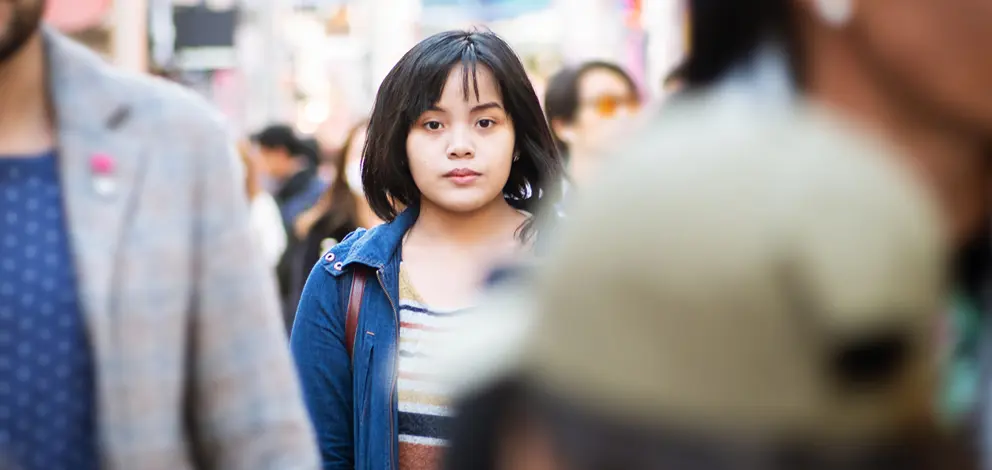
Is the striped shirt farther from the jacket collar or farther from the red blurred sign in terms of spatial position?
the red blurred sign

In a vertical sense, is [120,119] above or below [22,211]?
above

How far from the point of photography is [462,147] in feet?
11.6

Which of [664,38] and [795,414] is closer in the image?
[795,414]

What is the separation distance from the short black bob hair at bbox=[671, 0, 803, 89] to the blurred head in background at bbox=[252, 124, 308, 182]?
34.3 feet

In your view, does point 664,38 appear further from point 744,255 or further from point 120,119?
point 744,255

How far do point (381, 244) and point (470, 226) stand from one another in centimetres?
23

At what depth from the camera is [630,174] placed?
1.17 m

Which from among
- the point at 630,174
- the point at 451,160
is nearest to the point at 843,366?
the point at 630,174

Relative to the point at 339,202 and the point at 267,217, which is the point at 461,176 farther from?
the point at 267,217

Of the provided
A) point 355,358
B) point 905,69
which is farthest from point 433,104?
point 905,69

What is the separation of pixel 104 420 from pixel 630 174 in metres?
1.18

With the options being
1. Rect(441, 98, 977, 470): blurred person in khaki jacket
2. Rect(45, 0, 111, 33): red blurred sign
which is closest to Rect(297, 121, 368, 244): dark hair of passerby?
Rect(441, 98, 977, 470): blurred person in khaki jacket

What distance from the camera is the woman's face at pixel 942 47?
1.24m

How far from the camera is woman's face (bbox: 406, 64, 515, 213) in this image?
140 inches
